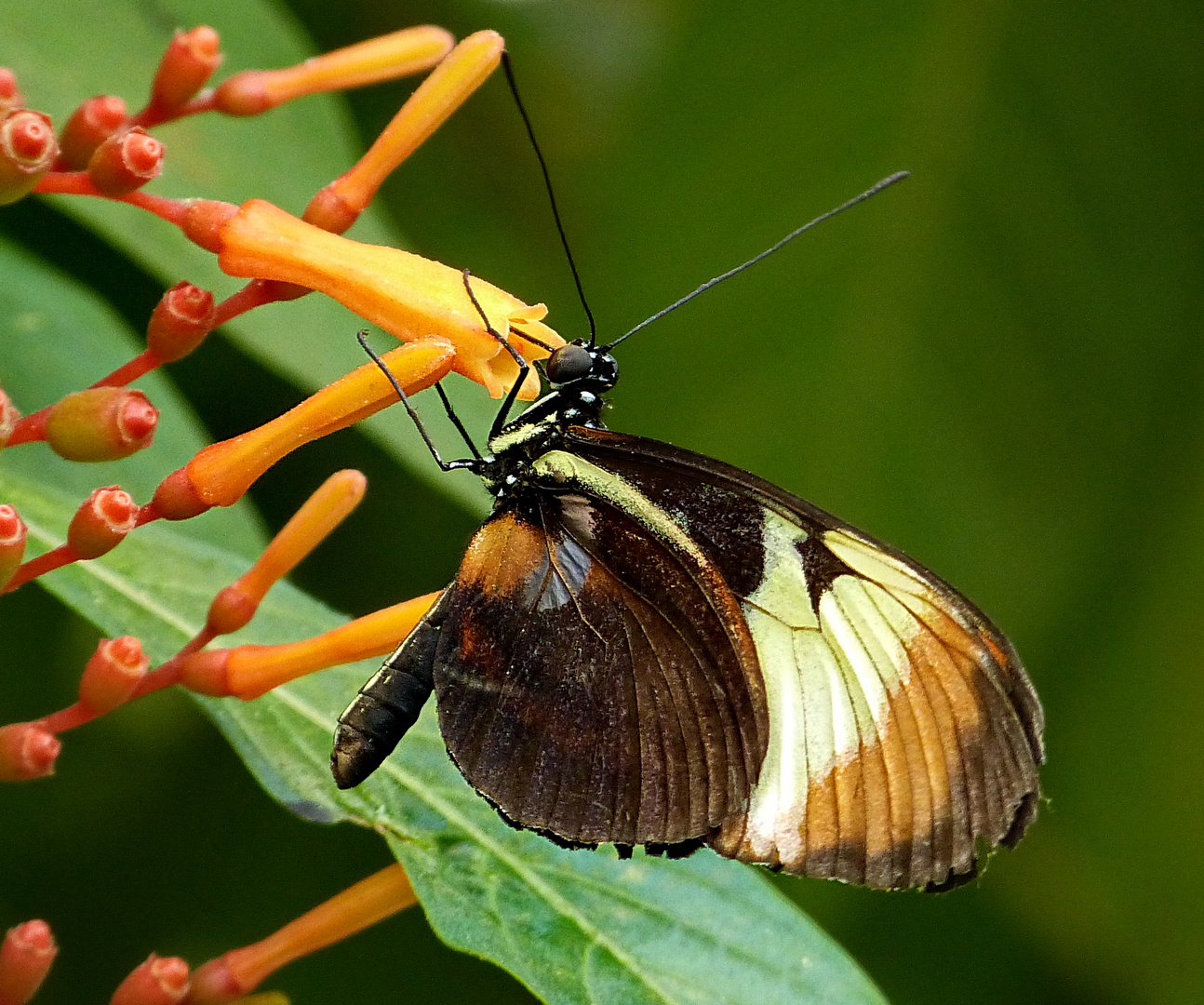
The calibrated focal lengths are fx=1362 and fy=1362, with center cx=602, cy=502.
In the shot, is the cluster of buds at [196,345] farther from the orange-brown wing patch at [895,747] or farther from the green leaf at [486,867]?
the orange-brown wing patch at [895,747]

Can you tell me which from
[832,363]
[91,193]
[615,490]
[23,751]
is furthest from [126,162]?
[832,363]

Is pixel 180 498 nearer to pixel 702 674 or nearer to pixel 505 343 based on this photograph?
pixel 505 343

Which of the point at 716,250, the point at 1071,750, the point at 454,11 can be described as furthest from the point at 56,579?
the point at 1071,750

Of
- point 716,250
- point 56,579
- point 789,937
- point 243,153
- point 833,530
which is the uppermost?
point 243,153

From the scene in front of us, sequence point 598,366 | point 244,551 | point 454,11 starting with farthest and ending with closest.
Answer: point 454,11, point 244,551, point 598,366

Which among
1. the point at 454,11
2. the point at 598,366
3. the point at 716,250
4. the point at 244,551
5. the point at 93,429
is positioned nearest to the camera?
the point at 93,429

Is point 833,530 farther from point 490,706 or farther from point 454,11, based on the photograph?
point 454,11

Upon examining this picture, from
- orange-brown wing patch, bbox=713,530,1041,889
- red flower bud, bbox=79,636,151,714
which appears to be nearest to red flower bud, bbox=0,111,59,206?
red flower bud, bbox=79,636,151,714

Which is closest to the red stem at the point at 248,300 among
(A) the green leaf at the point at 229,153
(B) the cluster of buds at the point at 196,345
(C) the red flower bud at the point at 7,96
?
(B) the cluster of buds at the point at 196,345

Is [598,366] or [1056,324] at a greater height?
[598,366]
